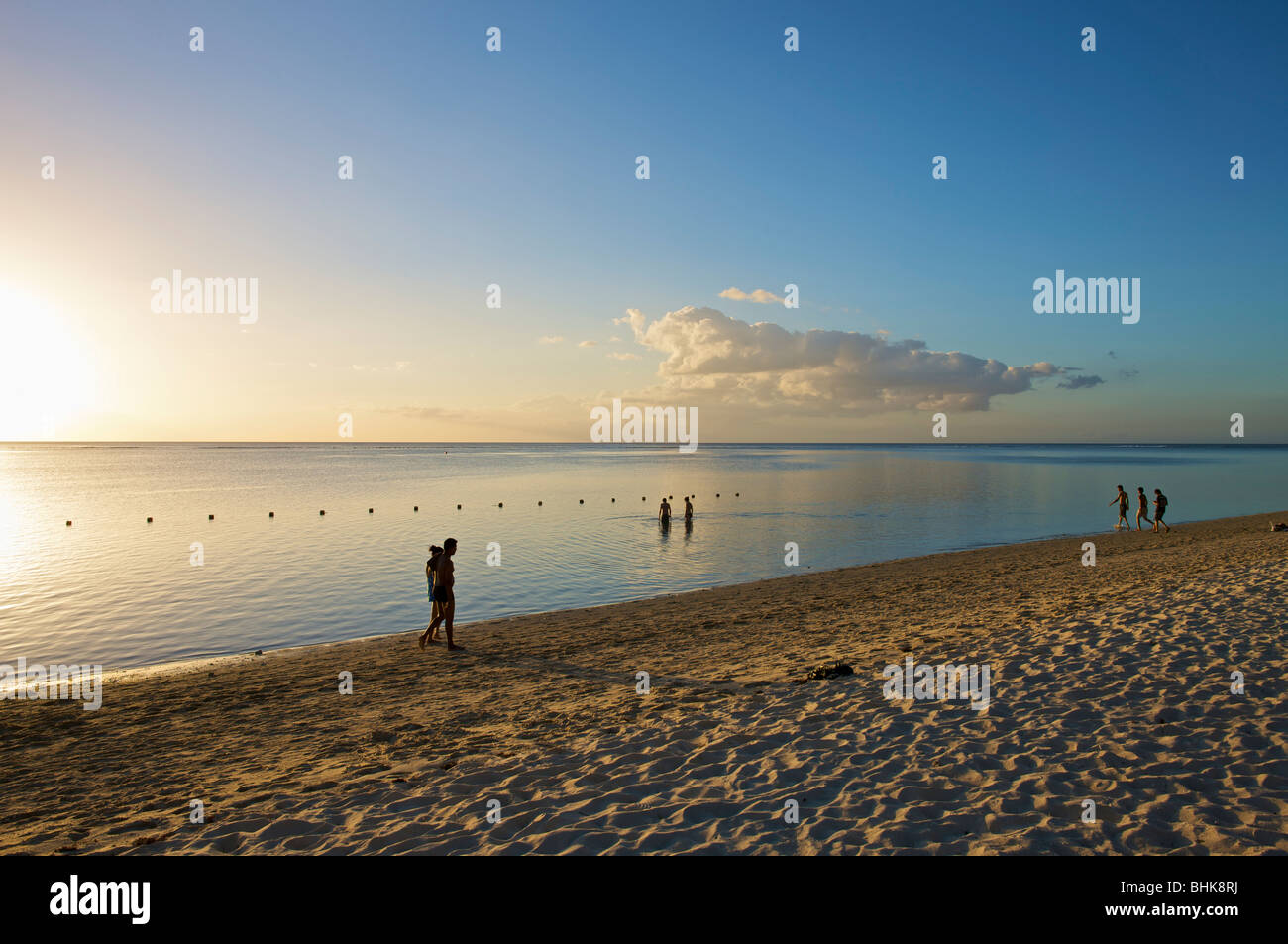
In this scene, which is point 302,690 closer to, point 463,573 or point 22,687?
point 22,687

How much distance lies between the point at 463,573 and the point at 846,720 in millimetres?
20558

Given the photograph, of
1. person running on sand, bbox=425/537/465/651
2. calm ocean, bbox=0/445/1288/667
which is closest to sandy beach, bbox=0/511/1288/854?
person running on sand, bbox=425/537/465/651

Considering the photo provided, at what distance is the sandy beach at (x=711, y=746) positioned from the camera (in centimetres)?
577

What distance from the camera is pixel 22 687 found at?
13.1 meters

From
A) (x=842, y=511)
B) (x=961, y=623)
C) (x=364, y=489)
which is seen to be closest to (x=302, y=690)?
(x=961, y=623)

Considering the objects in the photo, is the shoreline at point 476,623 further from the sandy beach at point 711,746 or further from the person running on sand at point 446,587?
the person running on sand at point 446,587

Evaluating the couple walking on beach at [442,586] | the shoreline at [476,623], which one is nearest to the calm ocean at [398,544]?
the shoreline at [476,623]

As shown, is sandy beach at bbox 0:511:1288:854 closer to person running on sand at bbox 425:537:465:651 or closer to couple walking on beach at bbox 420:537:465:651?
couple walking on beach at bbox 420:537:465:651

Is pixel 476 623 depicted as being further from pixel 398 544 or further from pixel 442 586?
pixel 398 544

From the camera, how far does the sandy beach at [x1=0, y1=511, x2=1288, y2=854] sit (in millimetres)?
5773

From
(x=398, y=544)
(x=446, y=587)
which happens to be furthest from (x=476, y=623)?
(x=398, y=544)

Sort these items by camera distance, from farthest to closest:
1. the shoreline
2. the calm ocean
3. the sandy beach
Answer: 1. the calm ocean
2. the shoreline
3. the sandy beach

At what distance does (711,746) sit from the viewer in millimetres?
7707

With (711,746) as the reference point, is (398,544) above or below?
below
